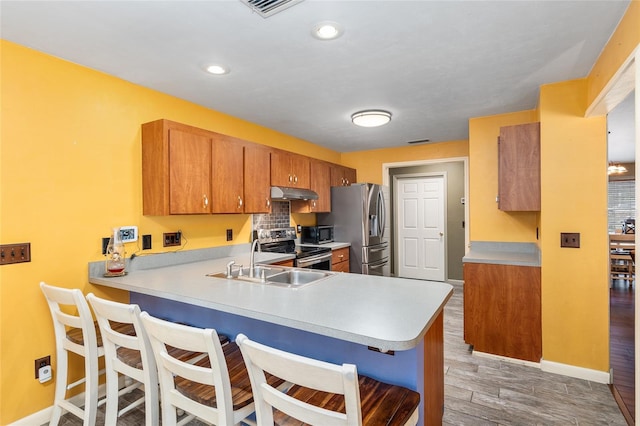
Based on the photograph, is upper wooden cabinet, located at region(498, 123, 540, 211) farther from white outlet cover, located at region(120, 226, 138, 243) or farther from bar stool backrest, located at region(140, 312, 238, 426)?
white outlet cover, located at region(120, 226, 138, 243)

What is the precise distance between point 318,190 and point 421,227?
2374 mm

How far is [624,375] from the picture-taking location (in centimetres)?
251

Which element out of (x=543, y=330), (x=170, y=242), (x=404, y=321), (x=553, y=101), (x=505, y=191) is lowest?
(x=543, y=330)

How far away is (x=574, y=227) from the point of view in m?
2.54

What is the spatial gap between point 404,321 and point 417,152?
4050 mm

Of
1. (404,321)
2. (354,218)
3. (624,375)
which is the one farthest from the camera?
(354,218)

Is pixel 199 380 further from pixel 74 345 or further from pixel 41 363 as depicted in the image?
pixel 41 363

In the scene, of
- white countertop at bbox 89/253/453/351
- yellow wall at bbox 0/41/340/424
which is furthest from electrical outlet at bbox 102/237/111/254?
white countertop at bbox 89/253/453/351

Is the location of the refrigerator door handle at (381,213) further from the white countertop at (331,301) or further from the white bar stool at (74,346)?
the white bar stool at (74,346)

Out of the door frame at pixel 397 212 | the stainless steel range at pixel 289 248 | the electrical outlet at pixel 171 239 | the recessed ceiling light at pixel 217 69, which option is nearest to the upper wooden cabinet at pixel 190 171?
the electrical outlet at pixel 171 239

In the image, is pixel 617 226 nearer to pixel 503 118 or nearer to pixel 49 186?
pixel 503 118

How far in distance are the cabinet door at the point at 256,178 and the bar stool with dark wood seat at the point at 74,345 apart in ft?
5.12

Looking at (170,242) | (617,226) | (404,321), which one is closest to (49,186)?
(170,242)

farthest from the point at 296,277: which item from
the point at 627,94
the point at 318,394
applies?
the point at 627,94
